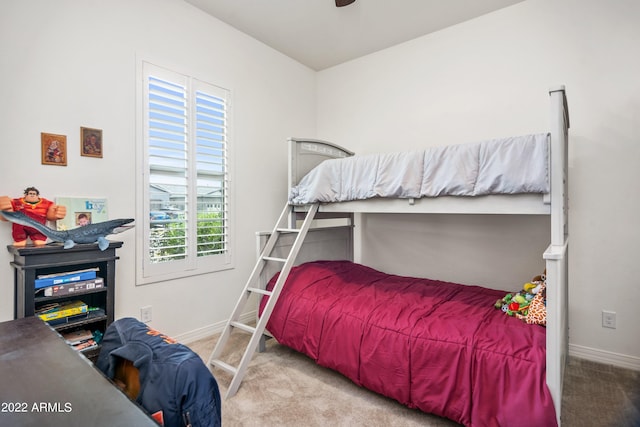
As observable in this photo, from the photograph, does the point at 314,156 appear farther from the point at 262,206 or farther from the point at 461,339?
the point at 461,339

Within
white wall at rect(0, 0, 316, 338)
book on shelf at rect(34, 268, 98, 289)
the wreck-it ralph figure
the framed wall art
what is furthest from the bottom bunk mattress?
the wreck-it ralph figure

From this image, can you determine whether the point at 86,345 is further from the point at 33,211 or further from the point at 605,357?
the point at 605,357

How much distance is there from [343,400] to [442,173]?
4.86 ft

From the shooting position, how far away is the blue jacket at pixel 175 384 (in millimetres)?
693

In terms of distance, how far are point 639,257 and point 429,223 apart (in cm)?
147

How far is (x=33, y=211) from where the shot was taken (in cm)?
184

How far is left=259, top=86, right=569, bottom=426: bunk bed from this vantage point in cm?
147

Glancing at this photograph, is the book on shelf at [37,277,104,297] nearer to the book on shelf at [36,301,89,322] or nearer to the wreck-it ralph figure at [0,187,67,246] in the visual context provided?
the book on shelf at [36,301,89,322]

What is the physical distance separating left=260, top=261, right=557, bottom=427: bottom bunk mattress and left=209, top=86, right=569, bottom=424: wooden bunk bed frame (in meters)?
0.14

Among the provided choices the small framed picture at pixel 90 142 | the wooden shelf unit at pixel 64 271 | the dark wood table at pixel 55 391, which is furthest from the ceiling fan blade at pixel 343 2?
the dark wood table at pixel 55 391

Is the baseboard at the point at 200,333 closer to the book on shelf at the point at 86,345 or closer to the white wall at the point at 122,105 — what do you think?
the white wall at the point at 122,105

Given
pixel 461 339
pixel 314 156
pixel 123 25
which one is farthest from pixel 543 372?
pixel 123 25

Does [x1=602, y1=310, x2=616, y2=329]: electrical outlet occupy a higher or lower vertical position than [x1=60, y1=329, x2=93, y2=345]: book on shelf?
lower

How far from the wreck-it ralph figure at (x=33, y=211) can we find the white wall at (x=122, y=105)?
8 cm
